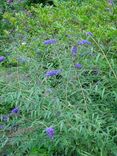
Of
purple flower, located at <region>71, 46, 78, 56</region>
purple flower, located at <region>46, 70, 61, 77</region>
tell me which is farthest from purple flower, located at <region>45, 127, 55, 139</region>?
purple flower, located at <region>71, 46, 78, 56</region>

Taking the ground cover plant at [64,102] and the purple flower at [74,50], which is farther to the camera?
the purple flower at [74,50]

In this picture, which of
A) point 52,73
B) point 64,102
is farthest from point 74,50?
point 64,102

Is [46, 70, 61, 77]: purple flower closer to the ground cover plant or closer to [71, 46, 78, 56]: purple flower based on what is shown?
the ground cover plant

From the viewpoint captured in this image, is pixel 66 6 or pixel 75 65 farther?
pixel 66 6

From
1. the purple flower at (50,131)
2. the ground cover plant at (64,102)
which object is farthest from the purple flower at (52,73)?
the purple flower at (50,131)

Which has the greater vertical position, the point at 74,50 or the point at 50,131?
the point at 74,50

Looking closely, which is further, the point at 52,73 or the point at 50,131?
the point at 52,73

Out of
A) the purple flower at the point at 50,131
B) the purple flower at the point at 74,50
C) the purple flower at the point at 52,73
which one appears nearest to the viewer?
the purple flower at the point at 50,131

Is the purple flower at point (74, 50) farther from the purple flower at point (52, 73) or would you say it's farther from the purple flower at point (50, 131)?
the purple flower at point (50, 131)

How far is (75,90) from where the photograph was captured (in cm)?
350

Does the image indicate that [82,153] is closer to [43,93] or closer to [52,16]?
[43,93]

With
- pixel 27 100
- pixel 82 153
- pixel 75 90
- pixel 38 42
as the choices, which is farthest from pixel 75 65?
pixel 38 42

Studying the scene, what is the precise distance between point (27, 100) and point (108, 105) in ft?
2.33

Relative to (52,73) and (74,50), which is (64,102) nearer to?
(52,73)
